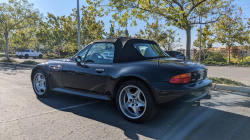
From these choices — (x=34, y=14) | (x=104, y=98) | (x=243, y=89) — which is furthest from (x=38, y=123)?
(x=34, y=14)

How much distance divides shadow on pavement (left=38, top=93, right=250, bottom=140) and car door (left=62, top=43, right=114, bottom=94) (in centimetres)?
50

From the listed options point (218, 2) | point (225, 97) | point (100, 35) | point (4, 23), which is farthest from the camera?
point (100, 35)

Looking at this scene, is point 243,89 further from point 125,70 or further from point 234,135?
point 125,70

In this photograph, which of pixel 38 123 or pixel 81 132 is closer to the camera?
pixel 81 132

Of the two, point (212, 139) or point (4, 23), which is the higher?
point (4, 23)

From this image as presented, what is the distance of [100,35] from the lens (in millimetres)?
23344

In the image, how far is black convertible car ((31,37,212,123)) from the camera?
3.00 meters

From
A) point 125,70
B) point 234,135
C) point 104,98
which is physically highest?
point 125,70

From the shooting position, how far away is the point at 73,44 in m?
27.8

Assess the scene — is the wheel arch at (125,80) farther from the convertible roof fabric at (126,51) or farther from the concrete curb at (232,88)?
the concrete curb at (232,88)

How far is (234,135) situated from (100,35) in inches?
852

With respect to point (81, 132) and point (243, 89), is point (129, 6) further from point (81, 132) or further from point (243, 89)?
point (81, 132)

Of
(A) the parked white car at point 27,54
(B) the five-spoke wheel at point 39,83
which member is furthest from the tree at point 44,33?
(B) the five-spoke wheel at point 39,83

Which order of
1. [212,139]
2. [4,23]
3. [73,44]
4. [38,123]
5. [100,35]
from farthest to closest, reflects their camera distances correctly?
[73,44], [100,35], [4,23], [38,123], [212,139]
